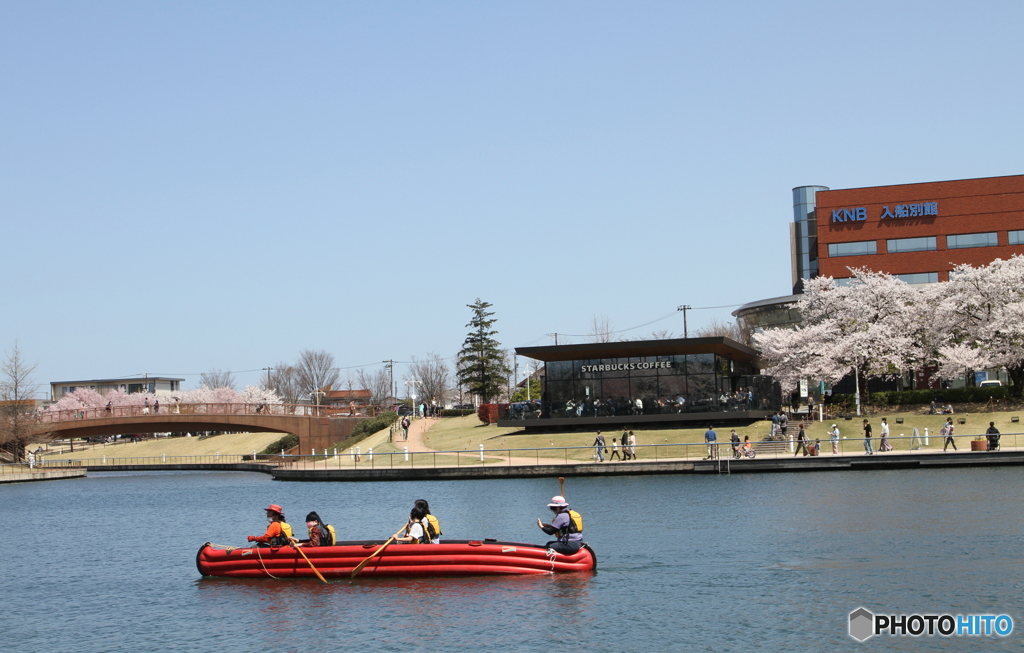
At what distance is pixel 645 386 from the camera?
69000 millimetres

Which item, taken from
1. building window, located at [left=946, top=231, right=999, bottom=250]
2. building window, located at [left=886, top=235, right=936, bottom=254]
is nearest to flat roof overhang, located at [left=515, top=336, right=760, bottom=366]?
building window, located at [left=886, top=235, right=936, bottom=254]

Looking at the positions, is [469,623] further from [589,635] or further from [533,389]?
[533,389]

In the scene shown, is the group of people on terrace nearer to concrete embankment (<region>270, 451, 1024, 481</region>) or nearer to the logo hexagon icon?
concrete embankment (<region>270, 451, 1024, 481</region>)

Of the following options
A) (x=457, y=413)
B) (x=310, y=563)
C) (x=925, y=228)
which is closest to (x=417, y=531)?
(x=310, y=563)

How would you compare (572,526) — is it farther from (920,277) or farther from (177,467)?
(920,277)

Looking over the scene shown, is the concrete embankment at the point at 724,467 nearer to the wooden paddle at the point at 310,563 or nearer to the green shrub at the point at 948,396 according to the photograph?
the green shrub at the point at 948,396

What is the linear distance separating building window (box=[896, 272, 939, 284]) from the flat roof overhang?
29465mm

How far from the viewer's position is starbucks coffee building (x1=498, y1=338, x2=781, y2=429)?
6750 cm

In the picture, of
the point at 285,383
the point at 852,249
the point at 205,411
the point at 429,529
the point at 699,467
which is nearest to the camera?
the point at 429,529

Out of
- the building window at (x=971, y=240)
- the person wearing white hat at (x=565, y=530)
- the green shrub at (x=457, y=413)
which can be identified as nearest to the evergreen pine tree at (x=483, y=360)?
the green shrub at (x=457, y=413)

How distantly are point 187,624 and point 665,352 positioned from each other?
49.0m

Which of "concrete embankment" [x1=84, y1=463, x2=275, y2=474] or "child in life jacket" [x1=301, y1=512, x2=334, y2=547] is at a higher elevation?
"child in life jacket" [x1=301, y1=512, x2=334, y2=547]

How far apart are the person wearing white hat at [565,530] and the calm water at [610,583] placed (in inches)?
28.2

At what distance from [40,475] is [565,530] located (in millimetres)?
64189
